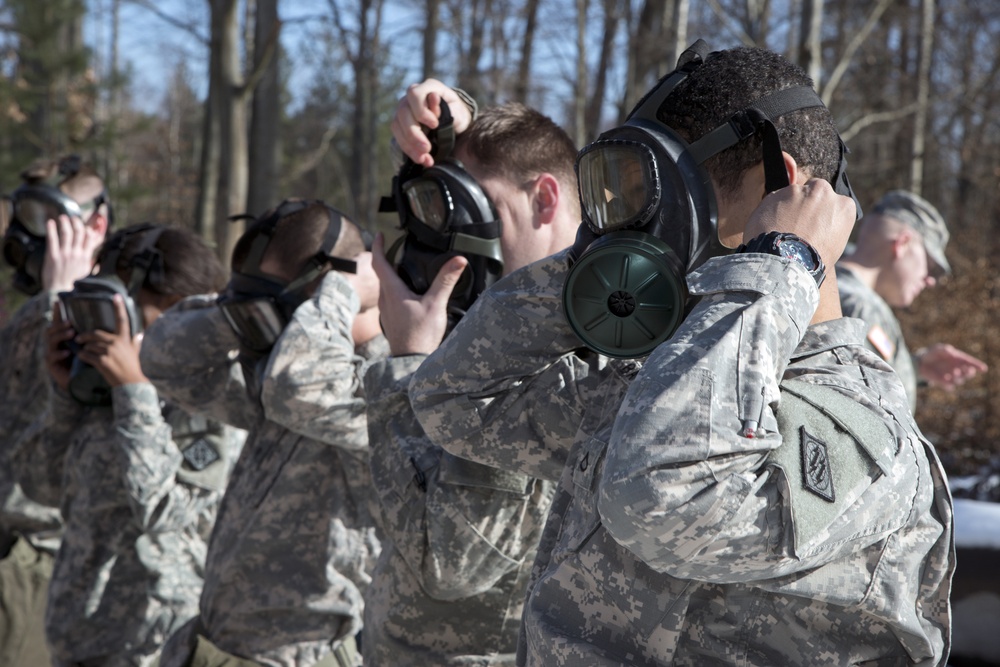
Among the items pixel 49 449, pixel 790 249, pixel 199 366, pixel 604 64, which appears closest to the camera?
pixel 790 249

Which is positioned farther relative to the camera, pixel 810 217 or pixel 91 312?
pixel 91 312

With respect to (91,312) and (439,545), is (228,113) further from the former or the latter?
(439,545)

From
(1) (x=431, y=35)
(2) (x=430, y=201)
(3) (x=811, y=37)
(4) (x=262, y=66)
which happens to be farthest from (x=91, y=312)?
(1) (x=431, y=35)

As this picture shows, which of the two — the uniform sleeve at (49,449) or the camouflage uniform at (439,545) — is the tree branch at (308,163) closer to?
the uniform sleeve at (49,449)

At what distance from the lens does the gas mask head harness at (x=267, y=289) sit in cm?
312

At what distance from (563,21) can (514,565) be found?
50.8 ft

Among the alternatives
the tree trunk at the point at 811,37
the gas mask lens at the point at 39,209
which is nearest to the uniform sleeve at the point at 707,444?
the gas mask lens at the point at 39,209

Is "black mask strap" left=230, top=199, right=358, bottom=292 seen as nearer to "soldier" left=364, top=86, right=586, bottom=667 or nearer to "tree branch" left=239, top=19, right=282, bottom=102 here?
"soldier" left=364, top=86, right=586, bottom=667

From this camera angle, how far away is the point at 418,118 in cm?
238

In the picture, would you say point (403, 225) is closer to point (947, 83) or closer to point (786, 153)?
point (786, 153)

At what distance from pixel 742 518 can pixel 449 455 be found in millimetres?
915

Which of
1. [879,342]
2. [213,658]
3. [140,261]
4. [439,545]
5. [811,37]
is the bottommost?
[213,658]

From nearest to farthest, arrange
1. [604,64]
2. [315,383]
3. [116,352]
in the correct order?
1. [315,383]
2. [116,352]
3. [604,64]

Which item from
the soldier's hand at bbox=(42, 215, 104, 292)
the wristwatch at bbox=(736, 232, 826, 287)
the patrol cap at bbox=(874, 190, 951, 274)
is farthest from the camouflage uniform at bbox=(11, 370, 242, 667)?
the patrol cap at bbox=(874, 190, 951, 274)
